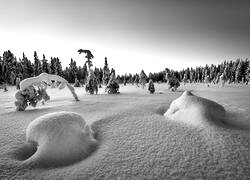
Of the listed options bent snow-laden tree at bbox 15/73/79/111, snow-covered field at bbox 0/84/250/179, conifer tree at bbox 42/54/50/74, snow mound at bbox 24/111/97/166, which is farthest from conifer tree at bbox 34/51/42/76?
snow mound at bbox 24/111/97/166

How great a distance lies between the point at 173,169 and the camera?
2414mm

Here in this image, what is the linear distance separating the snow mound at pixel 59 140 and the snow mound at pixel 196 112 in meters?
3.15

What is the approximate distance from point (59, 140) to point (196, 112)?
431 centimetres

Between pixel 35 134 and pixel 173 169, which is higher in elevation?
pixel 35 134

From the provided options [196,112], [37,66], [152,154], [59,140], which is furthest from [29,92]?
[37,66]

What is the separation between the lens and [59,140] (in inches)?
116

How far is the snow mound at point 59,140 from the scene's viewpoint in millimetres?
2674

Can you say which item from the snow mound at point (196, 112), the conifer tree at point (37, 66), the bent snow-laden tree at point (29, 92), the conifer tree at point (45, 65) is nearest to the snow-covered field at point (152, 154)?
the snow mound at point (196, 112)

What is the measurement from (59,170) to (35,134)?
141cm

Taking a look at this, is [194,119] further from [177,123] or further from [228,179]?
[228,179]

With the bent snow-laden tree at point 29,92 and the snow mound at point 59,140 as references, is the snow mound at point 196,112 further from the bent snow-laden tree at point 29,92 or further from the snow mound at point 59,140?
the bent snow-laden tree at point 29,92

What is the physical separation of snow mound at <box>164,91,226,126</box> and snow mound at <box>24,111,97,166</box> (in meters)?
3.15

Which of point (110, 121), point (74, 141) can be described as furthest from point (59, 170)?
point (110, 121)

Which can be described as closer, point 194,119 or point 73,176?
point 73,176
